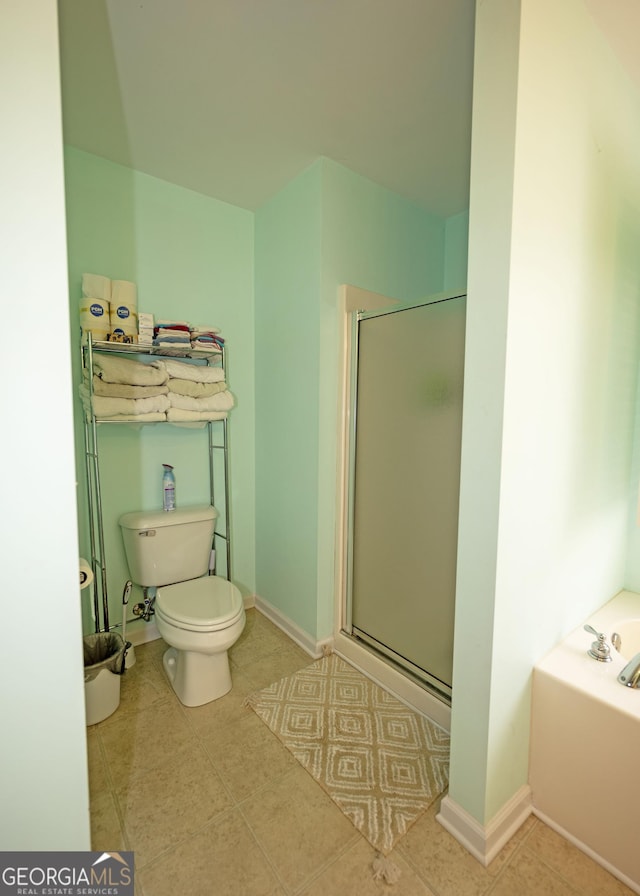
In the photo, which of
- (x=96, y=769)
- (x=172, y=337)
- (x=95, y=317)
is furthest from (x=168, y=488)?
(x=96, y=769)

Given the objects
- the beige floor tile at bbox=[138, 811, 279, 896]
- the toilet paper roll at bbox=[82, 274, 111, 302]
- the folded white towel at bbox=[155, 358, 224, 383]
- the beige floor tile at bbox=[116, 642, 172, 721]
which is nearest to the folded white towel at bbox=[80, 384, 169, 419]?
the folded white towel at bbox=[155, 358, 224, 383]

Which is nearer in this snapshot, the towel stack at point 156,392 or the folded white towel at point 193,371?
the towel stack at point 156,392

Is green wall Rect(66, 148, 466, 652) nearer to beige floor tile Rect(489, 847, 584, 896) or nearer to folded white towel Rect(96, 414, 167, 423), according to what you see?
folded white towel Rect(96, 414, 167, 423)

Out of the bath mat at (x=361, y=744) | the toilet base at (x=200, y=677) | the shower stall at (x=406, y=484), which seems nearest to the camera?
the bath mat at (x=361, y=744)

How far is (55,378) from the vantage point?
28.4 inches

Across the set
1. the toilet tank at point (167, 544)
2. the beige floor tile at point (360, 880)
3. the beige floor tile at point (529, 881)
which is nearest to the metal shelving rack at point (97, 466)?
the toilet tank at point (167, 544)

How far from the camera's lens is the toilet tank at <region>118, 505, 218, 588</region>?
73.8 inches

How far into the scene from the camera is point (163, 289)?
2.04 m

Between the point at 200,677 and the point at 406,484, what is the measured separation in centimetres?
122

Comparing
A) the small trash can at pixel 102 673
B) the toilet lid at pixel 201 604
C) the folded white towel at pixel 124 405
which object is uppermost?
the folded white towel at pixel 124 405

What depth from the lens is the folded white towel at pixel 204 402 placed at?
1911 mm

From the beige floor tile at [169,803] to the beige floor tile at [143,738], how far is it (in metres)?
0.05

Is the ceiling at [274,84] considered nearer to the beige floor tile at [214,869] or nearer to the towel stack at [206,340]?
the towel stack at [206,340]

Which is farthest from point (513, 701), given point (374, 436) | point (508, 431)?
point (374, 436)
